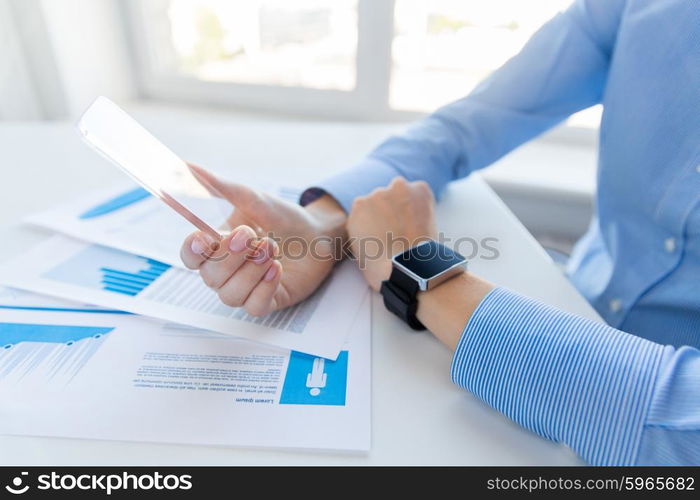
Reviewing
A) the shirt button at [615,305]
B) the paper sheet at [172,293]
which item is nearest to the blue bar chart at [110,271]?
the paper sheet at [172,293]

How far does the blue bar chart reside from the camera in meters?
0.50

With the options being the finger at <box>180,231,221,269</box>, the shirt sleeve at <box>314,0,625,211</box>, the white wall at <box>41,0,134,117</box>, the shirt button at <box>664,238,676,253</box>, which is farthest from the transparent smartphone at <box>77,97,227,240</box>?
the white wall at <box>41,0,134,117</box>

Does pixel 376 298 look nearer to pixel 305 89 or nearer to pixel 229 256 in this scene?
pixel 229 256

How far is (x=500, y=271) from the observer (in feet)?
1.82

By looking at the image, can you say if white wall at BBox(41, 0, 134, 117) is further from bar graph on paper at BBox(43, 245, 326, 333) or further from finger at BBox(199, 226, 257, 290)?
finger at BBox(199, 226, 257, 290)

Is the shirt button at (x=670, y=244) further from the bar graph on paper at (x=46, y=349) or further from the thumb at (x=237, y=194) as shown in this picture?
the bar graph on paper at (x=46, y=349)

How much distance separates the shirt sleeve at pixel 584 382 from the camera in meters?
0.33

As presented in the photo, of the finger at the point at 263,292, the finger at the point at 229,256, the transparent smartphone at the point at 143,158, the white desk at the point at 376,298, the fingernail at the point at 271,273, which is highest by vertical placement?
the transparent smartphone at the point at 143,158

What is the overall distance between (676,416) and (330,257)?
0.36 meters

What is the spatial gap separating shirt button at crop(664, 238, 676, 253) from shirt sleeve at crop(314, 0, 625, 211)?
0.93 ft

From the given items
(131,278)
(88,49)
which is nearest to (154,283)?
(131,278)

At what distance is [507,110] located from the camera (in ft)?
2.33

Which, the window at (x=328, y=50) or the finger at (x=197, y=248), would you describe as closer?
the finger at (x=197, y=248)

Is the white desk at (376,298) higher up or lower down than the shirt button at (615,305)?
higher up
